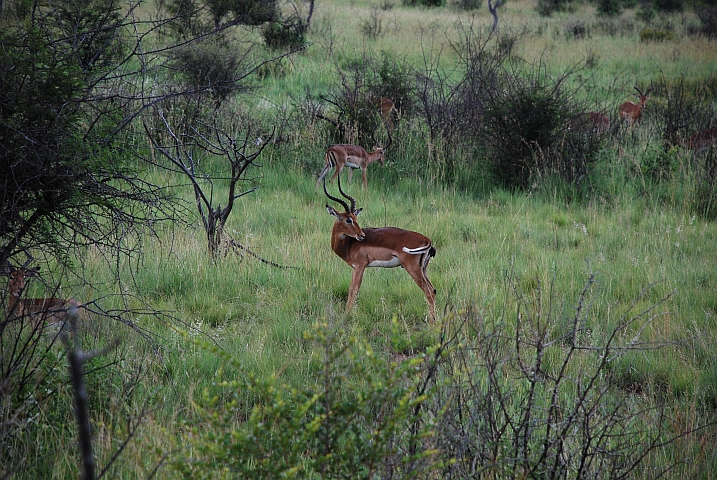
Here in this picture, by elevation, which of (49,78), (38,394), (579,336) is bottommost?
(579,336)

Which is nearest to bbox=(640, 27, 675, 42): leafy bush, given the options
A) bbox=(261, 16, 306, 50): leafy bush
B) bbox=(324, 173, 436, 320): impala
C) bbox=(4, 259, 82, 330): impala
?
bbox=(261, 16, 306, 50): leafy bush

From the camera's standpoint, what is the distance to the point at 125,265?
5672 mm

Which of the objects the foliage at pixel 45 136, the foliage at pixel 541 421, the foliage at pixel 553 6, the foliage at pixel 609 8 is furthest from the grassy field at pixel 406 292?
the foliage at pixel 609 8

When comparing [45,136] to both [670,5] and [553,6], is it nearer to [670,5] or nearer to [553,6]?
[553,6]

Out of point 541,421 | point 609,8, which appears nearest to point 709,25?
point 609,8

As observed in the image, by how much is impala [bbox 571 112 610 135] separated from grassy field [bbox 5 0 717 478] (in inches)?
14.4

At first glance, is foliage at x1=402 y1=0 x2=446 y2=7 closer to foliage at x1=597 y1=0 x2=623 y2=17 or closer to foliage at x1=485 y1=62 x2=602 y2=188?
foliage at x1=597 y1=0 x2=623 y2=17

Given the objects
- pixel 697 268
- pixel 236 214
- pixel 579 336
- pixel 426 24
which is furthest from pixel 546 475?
pixel 426 24

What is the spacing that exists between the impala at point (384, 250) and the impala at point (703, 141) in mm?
5902

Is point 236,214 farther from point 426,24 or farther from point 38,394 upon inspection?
point 426,24

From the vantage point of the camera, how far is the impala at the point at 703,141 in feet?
30.1

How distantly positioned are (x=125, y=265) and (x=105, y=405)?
236cm

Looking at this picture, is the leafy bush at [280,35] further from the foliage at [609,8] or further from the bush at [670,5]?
the bush at [670,5]

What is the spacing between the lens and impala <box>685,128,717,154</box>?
30.1 ft
